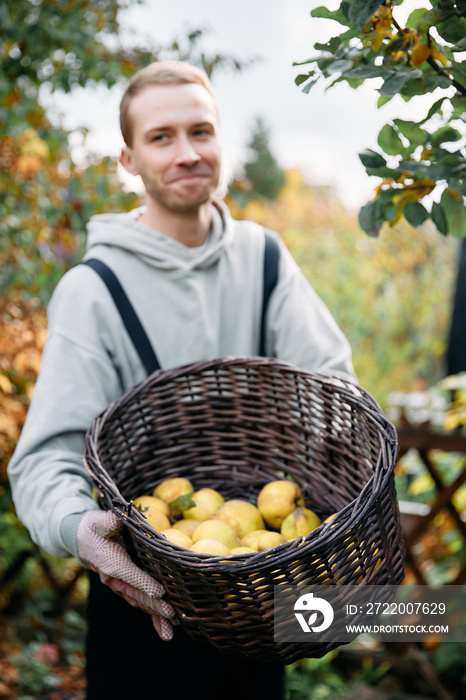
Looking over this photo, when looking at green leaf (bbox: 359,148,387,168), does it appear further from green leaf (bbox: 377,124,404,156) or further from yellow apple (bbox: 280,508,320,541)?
yellow apple (bbox: 280,508,320,541)

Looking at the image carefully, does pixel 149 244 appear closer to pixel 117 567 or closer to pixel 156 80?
pixel 156 80

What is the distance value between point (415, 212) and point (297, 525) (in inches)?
24.5

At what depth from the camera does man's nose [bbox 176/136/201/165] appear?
147 centimetres

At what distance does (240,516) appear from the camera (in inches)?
50.4

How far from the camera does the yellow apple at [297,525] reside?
1208 millimetres

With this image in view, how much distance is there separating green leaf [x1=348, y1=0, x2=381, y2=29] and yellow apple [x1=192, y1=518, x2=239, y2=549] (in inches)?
33.4

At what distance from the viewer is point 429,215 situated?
1.21 metres

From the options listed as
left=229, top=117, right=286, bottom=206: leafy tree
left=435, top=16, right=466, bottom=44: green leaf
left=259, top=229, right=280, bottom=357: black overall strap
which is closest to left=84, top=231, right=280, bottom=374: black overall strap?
left=259, top=229, right=280, bottom=357: black overall strap

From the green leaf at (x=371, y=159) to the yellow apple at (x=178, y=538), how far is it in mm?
734

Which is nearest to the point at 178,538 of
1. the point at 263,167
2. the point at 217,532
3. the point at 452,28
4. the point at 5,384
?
the point at 217,532

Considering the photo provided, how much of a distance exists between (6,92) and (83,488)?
5.59 ft

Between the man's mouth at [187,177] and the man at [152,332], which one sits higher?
the man's mouth at [187,177]

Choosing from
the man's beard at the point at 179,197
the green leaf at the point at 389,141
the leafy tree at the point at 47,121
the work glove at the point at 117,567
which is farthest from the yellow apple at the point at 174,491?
the leafy tree at the point at 47,121

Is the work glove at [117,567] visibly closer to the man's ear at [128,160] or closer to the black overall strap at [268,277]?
the black overall strap at [268,277]
